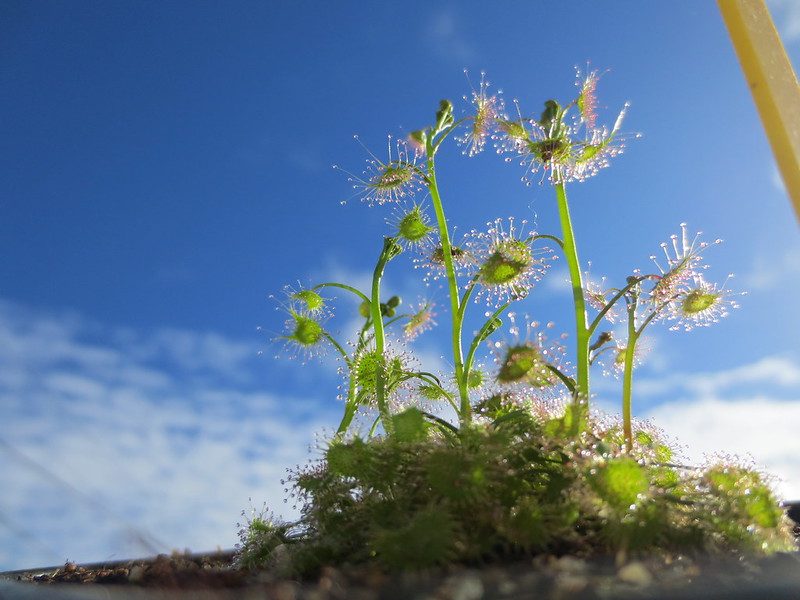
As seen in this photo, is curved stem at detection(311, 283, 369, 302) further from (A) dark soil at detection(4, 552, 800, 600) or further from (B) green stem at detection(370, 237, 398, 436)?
(A) dark soil at detection(4, 552, 800, 600)

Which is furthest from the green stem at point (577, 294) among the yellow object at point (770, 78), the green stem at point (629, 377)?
the yellow object at point (770, 78)

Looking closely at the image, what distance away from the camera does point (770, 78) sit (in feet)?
3.12

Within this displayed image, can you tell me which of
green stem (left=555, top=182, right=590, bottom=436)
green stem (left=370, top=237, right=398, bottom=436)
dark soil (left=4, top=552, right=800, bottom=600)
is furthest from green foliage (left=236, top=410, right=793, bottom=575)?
green stem (left=370, top=237, right=398, bottom=436)

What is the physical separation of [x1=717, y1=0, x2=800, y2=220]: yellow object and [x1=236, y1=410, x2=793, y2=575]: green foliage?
473 millimetres

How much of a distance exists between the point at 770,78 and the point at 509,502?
0.77 m

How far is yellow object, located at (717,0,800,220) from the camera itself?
3.03 ft

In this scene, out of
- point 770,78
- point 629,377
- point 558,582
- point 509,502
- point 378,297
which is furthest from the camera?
point 378,297

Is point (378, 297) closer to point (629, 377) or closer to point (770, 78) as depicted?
point (629, 377)

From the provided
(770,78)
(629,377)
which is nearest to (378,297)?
(629,377)

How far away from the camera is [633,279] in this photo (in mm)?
1146

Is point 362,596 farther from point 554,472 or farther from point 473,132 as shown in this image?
point 473,132

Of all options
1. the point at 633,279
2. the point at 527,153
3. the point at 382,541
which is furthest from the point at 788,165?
the point at 382,541

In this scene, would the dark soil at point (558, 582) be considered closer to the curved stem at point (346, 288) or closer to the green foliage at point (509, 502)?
the green foliage at point (509, 502)

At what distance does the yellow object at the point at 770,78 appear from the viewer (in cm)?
92
